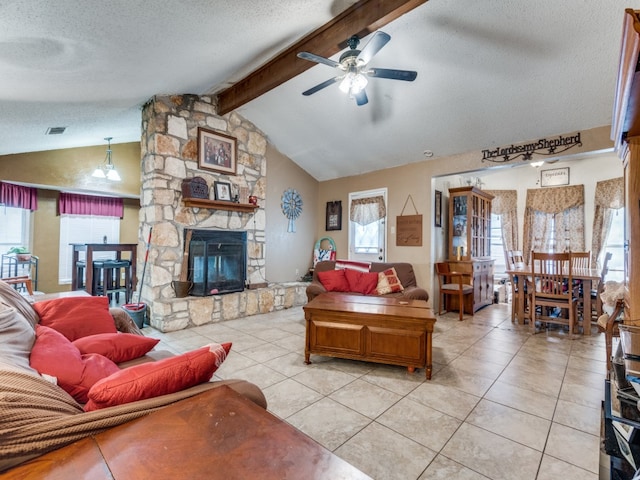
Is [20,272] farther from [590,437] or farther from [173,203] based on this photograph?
[590,437]

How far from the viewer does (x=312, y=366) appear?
2914 millimetres

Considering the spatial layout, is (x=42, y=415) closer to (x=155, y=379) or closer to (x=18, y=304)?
(x=155, y=379)

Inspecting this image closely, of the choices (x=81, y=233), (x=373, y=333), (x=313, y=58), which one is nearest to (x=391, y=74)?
(x=313, y=58)

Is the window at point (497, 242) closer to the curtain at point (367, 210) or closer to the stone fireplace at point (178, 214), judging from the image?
the curtain at point (367, 210)

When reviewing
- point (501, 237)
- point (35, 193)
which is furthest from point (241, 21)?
point (501, 237)

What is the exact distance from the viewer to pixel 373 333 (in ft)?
9.22

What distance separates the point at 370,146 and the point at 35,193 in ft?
20.3

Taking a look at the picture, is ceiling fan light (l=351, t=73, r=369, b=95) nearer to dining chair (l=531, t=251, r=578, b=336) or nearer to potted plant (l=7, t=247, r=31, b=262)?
dining chair (l=531, t=251, r=578, b=336)

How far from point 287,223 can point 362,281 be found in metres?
2.19

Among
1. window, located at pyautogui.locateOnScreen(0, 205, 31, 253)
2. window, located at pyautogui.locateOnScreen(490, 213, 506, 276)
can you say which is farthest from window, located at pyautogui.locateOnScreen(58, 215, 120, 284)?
window, located at pyautogui.locateOnScreen(490, 213, 506, 276)

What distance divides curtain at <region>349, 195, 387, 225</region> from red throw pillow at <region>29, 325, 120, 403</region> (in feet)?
15.9

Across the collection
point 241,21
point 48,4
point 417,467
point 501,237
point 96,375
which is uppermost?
point 241,21

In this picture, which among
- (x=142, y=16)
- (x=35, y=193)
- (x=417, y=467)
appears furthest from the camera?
(x=35, y=193)

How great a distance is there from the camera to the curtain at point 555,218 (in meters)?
6.15
